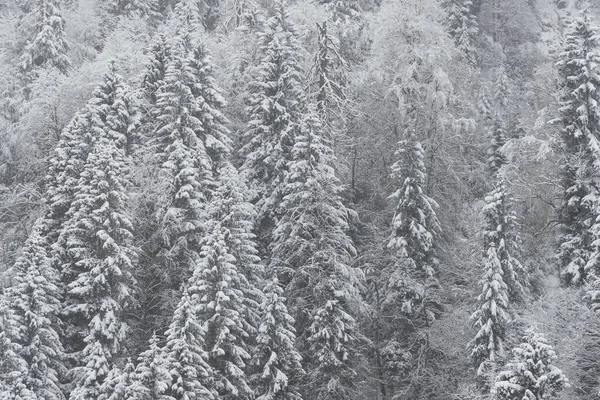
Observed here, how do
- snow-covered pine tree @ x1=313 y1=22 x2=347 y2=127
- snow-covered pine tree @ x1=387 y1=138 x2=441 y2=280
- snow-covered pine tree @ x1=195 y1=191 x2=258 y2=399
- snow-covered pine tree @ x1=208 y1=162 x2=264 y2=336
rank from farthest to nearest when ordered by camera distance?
snow-covered pine tree @ x1=313 y1=22 x2=347 y2=127, snow-covered pine tree @ x1=387 y1=138 x2=441 y2=280, snow-covered pine tree @ x1=208 y1=162 x2=264 y2=336, snow-covered pine tree @ x1=195 y1=191 x2=258 y2=399

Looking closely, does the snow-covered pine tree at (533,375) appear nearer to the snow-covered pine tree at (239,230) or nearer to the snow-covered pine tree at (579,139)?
the snow-covered pine tree at (579,139)

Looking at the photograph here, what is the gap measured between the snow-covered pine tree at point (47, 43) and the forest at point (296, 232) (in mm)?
3408

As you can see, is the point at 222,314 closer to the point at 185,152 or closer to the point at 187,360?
the point at 187,360

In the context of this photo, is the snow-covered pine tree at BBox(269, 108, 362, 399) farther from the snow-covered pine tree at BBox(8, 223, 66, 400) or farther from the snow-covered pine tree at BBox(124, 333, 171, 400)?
the snow-covered pine tree at BBox(8, 223, 66, 400)

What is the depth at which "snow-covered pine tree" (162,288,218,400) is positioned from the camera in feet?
67.8

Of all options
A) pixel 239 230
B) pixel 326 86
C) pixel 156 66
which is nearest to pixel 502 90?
pixel 326 86

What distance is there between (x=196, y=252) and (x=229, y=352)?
5.16m

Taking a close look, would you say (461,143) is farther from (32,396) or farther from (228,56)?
(32,396)

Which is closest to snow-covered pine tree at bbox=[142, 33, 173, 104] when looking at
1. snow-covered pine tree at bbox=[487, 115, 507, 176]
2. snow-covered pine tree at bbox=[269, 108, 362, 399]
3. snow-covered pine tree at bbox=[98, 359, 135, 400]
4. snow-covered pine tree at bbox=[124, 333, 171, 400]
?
snow-covered pine tree at bbox=[269, 108, 362, 399]

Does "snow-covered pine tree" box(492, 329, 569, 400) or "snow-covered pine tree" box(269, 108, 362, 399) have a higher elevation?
"snow-covered pine tree" box(492, 329, 569, 400)

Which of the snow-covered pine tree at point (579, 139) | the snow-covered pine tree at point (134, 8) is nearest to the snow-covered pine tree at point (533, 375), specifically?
the snow-covered pine tree at point (579, 139)

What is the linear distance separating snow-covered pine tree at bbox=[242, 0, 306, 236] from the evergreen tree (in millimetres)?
6195

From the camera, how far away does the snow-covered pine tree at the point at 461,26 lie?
53031 mm

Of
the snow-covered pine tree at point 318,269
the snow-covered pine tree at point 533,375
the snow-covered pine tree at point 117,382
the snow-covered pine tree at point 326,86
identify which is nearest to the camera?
the snow-covered pine tree at point 533,375
